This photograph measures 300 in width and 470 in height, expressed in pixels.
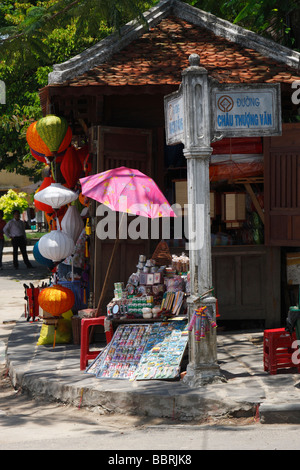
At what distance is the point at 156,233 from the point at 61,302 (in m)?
1.86

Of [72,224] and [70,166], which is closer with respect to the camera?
[72,224]

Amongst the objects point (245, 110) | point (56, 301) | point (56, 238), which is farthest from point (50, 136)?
point (245, 110)

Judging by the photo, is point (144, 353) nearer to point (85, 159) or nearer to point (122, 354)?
point (122, 354)

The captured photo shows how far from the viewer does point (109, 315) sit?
8797 mm

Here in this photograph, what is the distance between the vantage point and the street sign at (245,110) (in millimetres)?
7523

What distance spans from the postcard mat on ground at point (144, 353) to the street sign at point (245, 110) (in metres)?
2.39

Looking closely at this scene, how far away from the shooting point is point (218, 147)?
1075 centimetres

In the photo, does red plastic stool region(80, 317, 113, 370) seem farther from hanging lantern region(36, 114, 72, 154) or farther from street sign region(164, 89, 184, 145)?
hanging lantern region(36, 114, 72, 154)

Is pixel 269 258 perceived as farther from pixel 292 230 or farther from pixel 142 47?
pixel 142 47

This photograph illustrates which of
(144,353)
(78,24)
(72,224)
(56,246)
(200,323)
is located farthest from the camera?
(78,24)

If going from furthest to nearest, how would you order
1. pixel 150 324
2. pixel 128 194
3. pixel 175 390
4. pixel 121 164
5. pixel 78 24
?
pixel 78 24 < pixel 121 164 < pixel 150 324 < pixel 128 194 < pixel 175 390

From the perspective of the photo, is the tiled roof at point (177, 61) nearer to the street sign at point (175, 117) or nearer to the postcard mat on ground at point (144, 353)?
the street sign at point (175, 117)

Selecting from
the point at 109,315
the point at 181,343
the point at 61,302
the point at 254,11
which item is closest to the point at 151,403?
the point at 181,343

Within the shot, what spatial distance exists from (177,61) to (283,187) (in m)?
2.48
